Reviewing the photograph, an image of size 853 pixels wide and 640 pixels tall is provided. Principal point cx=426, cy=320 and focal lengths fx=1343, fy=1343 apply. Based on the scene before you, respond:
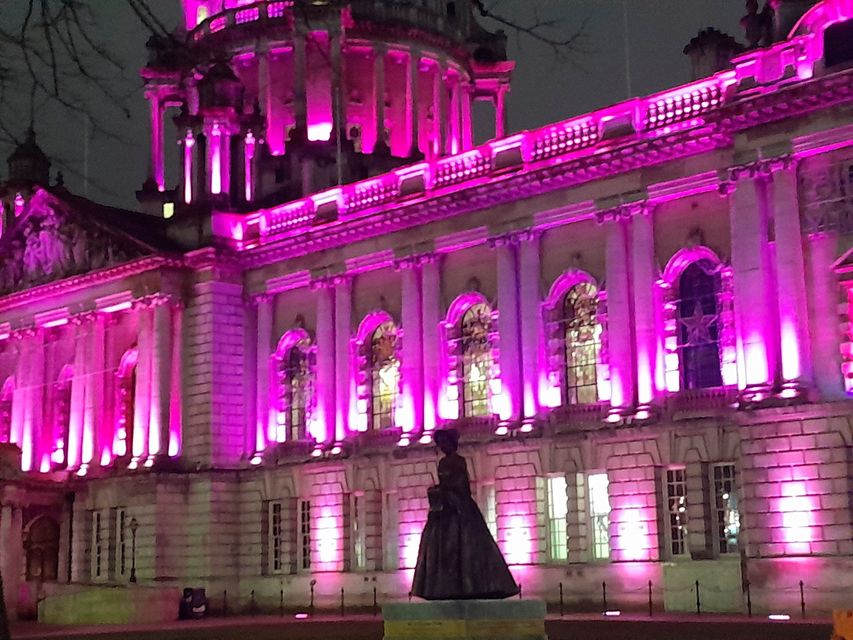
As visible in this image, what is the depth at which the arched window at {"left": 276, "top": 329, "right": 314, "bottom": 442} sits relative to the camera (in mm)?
48844

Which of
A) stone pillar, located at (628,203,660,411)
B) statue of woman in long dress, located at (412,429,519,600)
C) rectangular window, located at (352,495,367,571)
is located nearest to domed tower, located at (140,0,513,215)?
rectangular window, located at (352,495,367,571)

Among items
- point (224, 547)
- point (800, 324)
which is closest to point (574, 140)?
point (800, 324)

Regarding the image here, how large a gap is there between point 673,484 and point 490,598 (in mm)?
19693

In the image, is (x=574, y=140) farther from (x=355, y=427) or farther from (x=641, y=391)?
(x=355, y=427)

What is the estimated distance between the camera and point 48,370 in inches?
2190

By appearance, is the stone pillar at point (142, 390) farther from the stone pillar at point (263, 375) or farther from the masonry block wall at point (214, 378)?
the stone pillar at point (263, 375)

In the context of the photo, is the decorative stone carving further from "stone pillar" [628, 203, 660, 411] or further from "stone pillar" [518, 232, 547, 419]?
"stone pillar" [628, 203, 660, 411]

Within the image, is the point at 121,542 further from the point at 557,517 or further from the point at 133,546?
the point at 557,517

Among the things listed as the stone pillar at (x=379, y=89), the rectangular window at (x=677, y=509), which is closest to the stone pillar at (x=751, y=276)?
the rectangular window at (x=677, y=509)

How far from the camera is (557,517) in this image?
4012 cm

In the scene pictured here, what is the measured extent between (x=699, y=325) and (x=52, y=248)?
28826 mm

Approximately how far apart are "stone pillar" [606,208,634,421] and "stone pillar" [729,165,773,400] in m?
3.83

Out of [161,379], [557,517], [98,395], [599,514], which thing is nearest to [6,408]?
[98,395]

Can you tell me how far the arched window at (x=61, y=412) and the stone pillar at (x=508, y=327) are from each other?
69.4 feet
